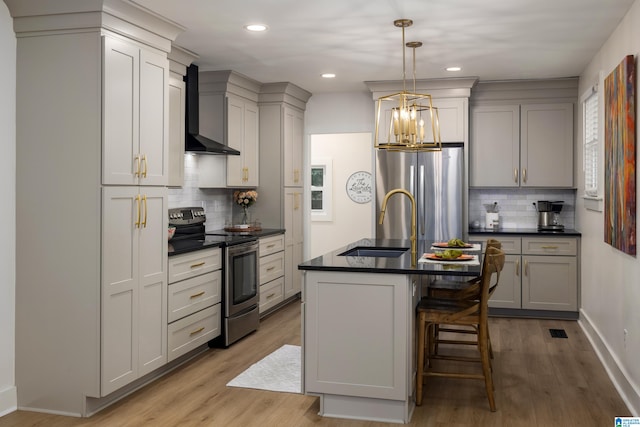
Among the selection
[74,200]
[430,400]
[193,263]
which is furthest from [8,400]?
[430,400]

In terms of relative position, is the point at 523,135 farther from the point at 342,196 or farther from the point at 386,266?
the point at 386,266

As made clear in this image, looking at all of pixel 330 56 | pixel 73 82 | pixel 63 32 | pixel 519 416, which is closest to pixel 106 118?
pixel 73 82

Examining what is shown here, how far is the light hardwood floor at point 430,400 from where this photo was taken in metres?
3.38

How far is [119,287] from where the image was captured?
11.7 ft

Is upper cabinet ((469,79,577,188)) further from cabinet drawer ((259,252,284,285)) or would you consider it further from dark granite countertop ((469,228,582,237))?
cabinet drawer ((259,252,284,285))

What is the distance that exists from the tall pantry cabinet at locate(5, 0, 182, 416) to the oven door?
1350 mm

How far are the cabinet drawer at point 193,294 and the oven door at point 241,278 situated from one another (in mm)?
106

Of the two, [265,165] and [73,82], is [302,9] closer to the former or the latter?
[73,82]

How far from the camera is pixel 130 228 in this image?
3.67 meters

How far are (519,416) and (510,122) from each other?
3.76 metres

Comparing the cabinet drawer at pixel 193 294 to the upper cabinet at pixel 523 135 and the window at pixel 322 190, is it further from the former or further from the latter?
the window at pixel 322 190

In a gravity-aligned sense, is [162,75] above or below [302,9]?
below

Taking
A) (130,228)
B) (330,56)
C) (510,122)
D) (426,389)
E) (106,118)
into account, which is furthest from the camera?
(510,122)

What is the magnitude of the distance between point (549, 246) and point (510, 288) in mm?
572
